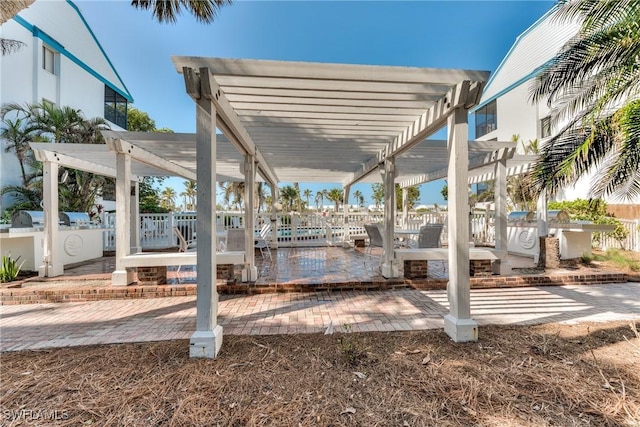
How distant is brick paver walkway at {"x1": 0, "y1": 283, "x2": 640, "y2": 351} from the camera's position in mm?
3092

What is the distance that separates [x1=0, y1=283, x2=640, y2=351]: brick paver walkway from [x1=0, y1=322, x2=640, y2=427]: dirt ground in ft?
0.92

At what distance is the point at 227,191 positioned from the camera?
29.0 metres

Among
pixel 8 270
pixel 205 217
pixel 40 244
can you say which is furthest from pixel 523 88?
pixel 8 270

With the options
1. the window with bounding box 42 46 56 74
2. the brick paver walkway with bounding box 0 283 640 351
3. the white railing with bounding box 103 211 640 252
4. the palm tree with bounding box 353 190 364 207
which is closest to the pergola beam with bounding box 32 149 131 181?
the white railing with bounding box 103 211 640 252

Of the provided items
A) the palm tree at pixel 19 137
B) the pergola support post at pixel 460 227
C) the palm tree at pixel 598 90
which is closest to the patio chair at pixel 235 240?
the pergola support post at pixel 460 227

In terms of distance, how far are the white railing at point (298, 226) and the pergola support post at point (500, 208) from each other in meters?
3.73

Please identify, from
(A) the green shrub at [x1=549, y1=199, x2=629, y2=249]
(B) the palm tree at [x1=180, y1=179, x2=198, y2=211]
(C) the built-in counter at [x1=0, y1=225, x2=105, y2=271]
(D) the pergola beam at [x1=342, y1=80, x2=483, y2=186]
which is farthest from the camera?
(B) the palm tree at [x1=180, y1=179, x2=198, y2=211]

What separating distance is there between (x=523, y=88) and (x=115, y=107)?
23563mm

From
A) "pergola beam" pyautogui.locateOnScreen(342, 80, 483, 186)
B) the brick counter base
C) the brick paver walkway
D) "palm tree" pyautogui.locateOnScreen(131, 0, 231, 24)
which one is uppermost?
"palm tree" pyautogui.locateOnScreen(131, 0, 231, 24)

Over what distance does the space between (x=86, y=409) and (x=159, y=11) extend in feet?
22.3

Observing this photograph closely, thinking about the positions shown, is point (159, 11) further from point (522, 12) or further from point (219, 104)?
point (522, 12)

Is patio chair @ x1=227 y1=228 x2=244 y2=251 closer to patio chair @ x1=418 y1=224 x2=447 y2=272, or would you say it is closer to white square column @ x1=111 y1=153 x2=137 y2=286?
white square column @ x1=111 y1=153 x2=137 y2=286

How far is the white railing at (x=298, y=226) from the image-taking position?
916 centimetres

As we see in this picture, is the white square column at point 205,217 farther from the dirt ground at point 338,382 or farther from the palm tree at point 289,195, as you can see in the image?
the palm tree at point 289,195
